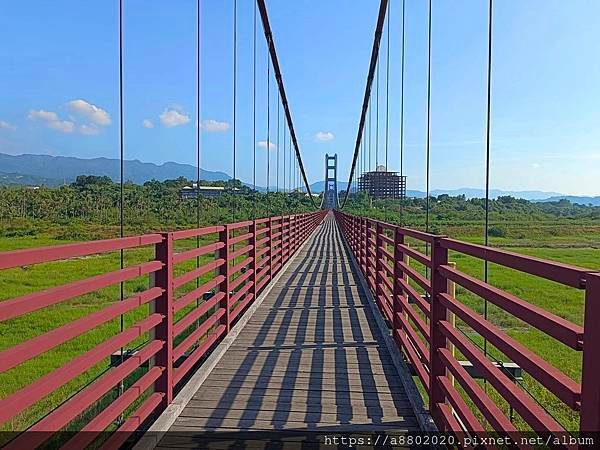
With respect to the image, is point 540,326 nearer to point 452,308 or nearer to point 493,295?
point 493,295

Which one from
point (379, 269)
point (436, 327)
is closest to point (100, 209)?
point (379, 269)

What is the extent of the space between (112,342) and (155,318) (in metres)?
0.45

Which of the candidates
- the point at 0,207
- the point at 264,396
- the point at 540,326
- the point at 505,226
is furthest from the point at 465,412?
the point at 505,226

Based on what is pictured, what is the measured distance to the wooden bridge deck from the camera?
2.55 m

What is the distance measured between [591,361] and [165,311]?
1910mm

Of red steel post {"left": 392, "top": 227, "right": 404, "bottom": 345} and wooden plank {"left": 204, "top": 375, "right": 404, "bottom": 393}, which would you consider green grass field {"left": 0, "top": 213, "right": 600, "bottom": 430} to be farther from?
red steel post {"left": 392, "top": 227, "right": 404, "bottom": 345}

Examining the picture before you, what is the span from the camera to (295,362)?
3.58 meters

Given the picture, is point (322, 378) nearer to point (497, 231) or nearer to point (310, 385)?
point (310, 385)

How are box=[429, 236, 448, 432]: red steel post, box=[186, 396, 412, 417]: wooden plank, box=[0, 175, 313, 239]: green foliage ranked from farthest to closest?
box=[0, 175, 313, 239]: green foliage → box=[186, 396, 412, 417]: wooden plank → box=[429, 236, 448, 432]: red steel post

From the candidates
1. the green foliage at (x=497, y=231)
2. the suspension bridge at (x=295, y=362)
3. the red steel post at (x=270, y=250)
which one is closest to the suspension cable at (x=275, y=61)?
the red steel post at (x=270, y=250)

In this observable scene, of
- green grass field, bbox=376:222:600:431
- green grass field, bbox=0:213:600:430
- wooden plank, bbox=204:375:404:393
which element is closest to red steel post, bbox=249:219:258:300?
green grass field, bbox=376:222:600:431

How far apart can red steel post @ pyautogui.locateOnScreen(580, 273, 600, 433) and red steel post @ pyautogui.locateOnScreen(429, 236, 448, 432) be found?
129cm

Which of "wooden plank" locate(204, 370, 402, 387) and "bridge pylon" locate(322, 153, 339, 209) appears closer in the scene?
"wooden plank" locate(204, 370, 402, 387)

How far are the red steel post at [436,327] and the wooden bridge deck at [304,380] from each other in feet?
0.61
